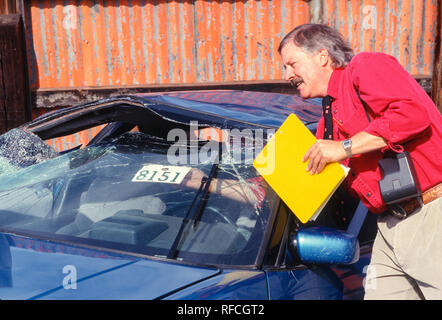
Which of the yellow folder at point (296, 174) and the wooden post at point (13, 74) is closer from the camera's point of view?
the yellow folder at point (296, 174)

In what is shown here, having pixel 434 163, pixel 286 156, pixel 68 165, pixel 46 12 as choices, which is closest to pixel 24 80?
pixel 46 12

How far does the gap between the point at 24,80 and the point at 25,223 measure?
4573 millimetres

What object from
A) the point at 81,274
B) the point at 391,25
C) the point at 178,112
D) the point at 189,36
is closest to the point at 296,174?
the point at 178,112

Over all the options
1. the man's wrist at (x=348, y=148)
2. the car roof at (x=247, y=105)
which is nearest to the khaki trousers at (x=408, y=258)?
the man's wrist at (x=348, y=148)

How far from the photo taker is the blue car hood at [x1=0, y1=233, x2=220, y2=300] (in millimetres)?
1507

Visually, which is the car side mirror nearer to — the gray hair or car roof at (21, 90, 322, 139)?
car roof at (21, 90, 322, 139)

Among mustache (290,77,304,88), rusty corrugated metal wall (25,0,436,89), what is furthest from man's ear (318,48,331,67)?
rusty corrugated metal wall (25,0,436,89)

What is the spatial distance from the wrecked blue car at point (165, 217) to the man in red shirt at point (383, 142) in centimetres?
16

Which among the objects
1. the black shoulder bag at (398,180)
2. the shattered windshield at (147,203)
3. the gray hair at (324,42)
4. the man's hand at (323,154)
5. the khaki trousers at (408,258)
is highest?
the gray hair at (324,42)

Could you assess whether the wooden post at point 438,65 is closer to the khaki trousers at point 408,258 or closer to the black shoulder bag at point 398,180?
the khaki trousers at point 408,258

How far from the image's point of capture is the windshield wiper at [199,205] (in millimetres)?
1829

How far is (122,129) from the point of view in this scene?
114 inches

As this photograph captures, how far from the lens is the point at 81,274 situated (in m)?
1.61
